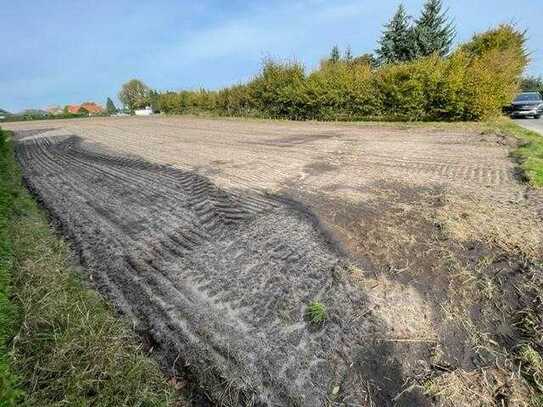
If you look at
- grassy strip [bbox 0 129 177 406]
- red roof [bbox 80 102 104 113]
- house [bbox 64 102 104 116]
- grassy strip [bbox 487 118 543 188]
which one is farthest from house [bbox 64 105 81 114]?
grassy strip [bbox 0 129 177 406]

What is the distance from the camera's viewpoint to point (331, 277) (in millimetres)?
3301

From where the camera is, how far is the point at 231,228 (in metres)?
4.50

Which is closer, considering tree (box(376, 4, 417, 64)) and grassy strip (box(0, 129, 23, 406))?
grassy strip (box(0, 129, 23, 406))

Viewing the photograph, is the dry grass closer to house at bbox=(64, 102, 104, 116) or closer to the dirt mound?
the dirt mound

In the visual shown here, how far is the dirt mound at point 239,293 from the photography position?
7.42 ft

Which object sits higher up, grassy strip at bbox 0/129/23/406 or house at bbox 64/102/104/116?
grassy strip at bbox 0/129/23/406

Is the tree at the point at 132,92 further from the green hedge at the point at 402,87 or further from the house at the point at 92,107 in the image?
the green hedge at the point at 402,87

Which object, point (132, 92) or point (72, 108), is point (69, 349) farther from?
point (72, 108)

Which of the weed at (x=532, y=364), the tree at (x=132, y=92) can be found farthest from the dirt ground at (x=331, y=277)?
the tree at (x=132, y=92)

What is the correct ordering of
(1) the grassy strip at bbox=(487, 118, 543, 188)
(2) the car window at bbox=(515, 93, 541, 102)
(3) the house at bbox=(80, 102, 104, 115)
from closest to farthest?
(1) the grassy strip at bbox=(487, 118, 543, 188) < (2) the car window at bbox=(515, 93, 541, 102) < (3) the house at bbox=(80, 102, 104, 115)

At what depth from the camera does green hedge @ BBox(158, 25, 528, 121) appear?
1455cm

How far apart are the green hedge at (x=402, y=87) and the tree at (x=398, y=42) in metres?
5.09

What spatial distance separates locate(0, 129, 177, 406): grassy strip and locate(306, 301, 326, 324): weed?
121cm

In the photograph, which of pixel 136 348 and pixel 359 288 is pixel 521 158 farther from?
pixel 136 348
